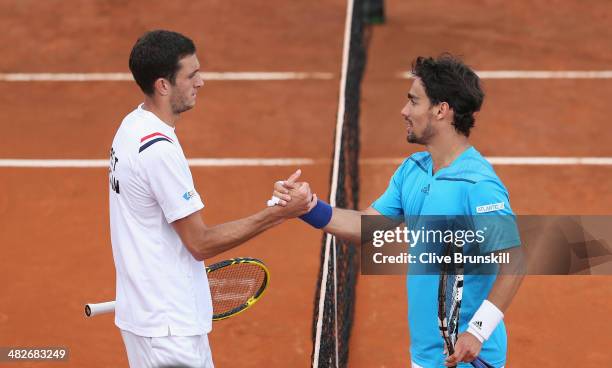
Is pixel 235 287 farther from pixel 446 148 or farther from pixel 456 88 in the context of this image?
pixel 456 88

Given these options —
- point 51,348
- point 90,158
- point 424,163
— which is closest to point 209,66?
point 90,158

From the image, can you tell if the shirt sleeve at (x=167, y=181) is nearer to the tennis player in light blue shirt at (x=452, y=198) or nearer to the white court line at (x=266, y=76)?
the tennis player in light blue shirt at (x=452, y=198)

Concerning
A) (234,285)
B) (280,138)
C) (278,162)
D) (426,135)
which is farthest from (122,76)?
(426,135)

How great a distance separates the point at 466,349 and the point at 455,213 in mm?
704

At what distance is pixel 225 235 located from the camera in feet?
17.1

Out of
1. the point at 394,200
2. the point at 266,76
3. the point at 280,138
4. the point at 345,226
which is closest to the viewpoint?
the point at 394,200

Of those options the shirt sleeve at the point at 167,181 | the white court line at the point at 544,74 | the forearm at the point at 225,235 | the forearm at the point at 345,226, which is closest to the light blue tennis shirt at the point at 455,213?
the forearm at the point at 345,226

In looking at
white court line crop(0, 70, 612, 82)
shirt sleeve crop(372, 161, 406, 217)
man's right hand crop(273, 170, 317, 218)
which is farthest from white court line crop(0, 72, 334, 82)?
man's right hand crop(273, 170, 317, 218)

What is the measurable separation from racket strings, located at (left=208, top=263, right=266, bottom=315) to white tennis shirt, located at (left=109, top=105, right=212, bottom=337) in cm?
86

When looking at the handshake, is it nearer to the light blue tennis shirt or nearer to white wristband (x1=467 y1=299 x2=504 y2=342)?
the light blue tennis shirt

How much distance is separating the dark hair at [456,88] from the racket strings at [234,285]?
60.1 inches

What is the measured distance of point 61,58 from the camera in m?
15.5

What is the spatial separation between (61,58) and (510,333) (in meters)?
9.28

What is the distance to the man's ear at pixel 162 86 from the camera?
207 inches
